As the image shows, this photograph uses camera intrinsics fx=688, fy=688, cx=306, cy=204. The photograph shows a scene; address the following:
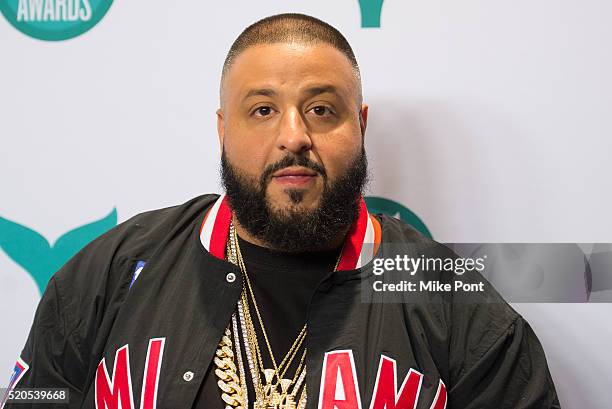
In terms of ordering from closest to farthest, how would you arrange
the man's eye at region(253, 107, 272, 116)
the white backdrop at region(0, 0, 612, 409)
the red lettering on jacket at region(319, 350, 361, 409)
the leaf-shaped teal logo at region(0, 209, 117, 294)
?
1. the red lettering on jacket at region(319, 350, 361, 409)
2. the man's eye at region(253, 107, 272, 116)
3. the white backdrop at region(0, 0, 612, 409)
4. the leaf-shaped teal logo at region(0, 209, 117, 294)

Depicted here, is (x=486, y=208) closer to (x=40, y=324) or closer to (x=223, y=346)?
(x=223, y=346)

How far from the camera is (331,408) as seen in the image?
3.63 ft

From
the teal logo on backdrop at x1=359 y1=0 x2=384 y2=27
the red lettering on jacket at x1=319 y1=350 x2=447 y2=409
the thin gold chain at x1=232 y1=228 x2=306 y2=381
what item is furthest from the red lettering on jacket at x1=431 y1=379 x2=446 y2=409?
the teal logo on backdrop at x1=359 y1=0 x2=384 y2=27

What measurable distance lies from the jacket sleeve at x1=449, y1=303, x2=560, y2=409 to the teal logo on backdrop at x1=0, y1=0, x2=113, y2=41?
3.57ft

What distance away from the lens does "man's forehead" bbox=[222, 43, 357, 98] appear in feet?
3.92

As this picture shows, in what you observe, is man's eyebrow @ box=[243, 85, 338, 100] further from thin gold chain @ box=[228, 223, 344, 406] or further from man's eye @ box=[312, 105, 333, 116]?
thin gold chain @ box=[228, 223, 344, 406]

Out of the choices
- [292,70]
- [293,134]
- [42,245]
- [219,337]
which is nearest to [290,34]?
[292,70]

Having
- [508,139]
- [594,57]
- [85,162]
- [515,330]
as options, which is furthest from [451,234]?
[85,162]

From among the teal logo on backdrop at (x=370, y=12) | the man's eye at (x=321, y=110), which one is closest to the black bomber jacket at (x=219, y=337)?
the man's eye at (x=321, y=110)

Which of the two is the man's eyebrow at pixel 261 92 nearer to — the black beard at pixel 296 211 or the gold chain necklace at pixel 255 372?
the black beard at pixel 296 211

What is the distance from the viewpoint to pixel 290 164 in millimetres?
1164

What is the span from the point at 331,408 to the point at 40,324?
56 centimetres

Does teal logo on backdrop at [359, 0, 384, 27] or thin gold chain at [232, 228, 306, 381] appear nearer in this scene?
thin gold chain at [232, 228, 306, 381]

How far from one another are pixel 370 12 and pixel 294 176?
0.54m
